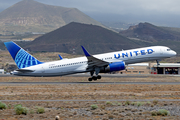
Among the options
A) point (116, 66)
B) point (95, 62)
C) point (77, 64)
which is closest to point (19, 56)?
point (77, 64)

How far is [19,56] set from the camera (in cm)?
5181

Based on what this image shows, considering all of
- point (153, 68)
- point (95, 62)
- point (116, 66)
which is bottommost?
point (116, 66)

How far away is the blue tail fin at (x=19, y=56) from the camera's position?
51188 millimetres

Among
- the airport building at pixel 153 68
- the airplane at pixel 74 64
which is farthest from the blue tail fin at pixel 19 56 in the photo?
the airport building at pixel 153 68

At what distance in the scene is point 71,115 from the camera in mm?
20734

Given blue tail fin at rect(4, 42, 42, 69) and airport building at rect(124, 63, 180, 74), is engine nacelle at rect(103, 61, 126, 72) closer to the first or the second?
blue tail fin at rect(4, 42, 42, 69)

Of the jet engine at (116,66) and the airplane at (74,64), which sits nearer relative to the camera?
the jet engine at (116,66)

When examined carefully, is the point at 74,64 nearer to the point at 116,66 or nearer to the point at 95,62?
the point at 95,62

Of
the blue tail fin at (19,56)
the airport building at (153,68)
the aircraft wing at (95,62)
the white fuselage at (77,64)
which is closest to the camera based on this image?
the aircraft wing at (95,62)

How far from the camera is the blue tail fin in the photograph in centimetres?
5119

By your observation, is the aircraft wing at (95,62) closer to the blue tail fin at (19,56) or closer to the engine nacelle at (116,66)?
the engine nacelle at (116,66)

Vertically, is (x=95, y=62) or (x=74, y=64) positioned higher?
(x=95, y=62)

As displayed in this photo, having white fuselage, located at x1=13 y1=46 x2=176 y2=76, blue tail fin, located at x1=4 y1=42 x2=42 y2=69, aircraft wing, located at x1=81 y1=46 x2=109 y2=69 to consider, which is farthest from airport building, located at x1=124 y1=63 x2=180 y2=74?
blue tail fin, located at x1=4 y1=42 x2=42 y2=69

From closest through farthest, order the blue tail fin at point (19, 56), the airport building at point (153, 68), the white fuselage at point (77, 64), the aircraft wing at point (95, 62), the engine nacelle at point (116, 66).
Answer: the aircraft wing at point (95, 62) < the engine nacelle at point (116, 66) < the blue tail fin at point (19, 56) < the white fuselage at point (77, 64) < the airport building at point (153, 68)
